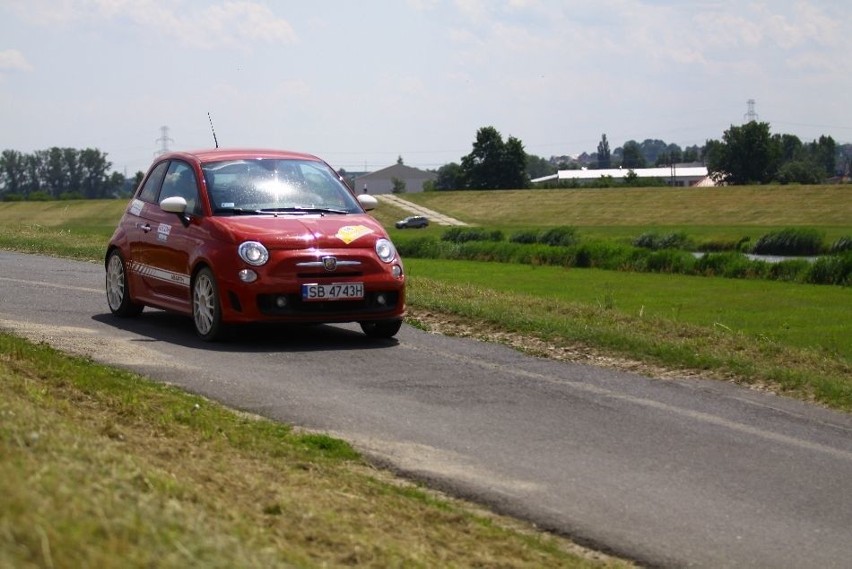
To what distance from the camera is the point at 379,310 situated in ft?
39.9

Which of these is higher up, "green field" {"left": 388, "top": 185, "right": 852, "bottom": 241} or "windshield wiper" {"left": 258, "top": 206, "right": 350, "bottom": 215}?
"windshield wiper" {"left": 258, "top": 206, "right": 350, "bottom": 215}

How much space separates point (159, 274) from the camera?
13.1 m

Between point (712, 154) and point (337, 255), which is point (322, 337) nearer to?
point (337, 255)

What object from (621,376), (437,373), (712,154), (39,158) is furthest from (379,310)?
(39,158)

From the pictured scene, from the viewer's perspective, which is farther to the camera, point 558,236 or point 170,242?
point 558,236

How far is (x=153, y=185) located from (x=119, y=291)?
1125 millimetres

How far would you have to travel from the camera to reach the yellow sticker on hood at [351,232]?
39.8ft

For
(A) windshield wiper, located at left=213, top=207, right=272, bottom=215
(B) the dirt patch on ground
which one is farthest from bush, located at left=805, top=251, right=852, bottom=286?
(A) windshield wiper, located at left=213, top=207, right=272, bottom=215

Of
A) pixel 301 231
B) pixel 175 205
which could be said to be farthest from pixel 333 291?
pixel 175 205

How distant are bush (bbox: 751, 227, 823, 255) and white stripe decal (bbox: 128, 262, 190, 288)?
36206 mm

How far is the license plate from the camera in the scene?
466 inches

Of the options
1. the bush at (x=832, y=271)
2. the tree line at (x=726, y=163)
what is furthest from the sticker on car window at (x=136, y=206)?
the tree line at (x=726, y=163)

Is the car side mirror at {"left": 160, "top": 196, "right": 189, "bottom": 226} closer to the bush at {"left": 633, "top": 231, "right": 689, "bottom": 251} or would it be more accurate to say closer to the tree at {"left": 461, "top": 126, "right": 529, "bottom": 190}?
the bush at {"left": 633, "top": 231, "right": 689, "bottom": 251}

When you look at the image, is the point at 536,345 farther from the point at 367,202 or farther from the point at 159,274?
the point at 159,274
